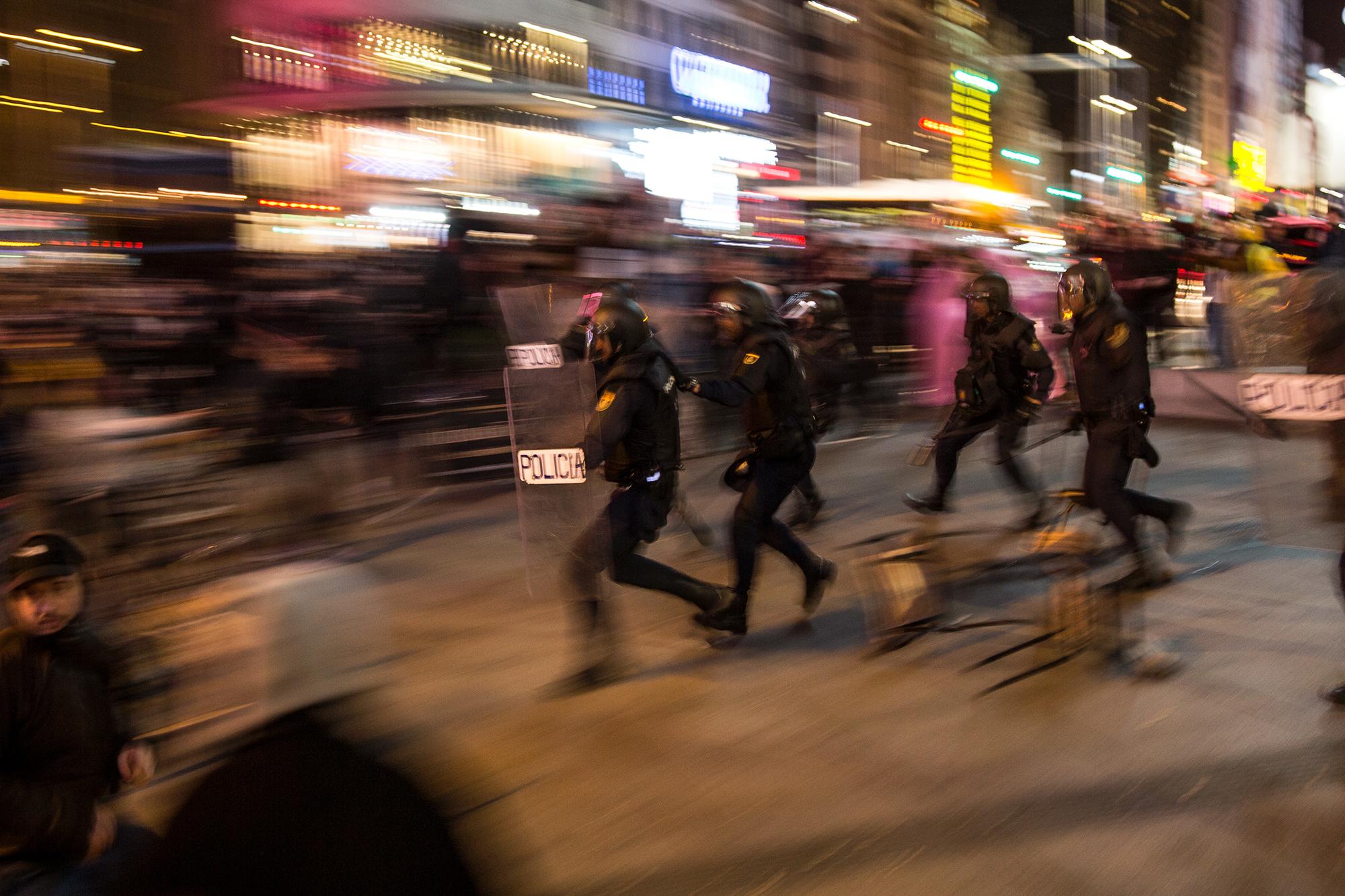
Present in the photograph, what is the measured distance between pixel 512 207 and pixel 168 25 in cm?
1115

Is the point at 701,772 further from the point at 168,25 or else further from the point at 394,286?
the point at 168,25

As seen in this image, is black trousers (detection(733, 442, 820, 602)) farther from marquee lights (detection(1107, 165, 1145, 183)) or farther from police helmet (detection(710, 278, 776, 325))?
marquee lights (detection(1107, 165, 1145, 183))

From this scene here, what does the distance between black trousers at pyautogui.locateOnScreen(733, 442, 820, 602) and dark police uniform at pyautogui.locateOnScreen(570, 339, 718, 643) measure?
540 millimetres

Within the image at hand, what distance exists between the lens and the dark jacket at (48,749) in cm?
306

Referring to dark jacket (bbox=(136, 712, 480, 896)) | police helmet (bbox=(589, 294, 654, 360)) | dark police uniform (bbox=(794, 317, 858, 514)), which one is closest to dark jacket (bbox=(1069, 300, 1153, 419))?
police helmet (bbox=(589, 294, 654, 360))

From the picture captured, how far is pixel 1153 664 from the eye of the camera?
211 inches

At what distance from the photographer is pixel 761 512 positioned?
5867mm

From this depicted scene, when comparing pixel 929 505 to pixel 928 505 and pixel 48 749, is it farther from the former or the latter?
pixel 48 749

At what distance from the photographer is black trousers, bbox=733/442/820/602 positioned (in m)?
5.86

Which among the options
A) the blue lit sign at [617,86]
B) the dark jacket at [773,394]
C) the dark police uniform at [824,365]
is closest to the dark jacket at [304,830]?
the dark jacket at [773,394]

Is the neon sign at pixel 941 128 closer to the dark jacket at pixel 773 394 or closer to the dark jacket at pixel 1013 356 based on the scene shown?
the dark jacket at pixel 1013 356

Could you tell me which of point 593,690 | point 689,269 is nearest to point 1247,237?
point 689,269

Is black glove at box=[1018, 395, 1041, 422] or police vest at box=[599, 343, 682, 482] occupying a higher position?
police vest at box=[599, 343, 682, 482]

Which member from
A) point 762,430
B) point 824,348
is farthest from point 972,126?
point 762,430
